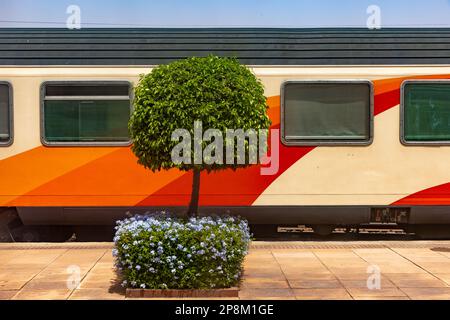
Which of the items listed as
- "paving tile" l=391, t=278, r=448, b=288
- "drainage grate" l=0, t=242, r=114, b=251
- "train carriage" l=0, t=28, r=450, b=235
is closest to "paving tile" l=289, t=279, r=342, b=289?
"paving tile" l=391, t=278, r=448, b=288

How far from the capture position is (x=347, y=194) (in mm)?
8758

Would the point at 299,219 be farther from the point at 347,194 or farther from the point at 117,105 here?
the point at 117,105

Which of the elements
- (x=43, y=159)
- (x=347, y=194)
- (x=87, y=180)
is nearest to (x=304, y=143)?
(x=347, y=194)

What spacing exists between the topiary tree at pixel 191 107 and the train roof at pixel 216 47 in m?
2.29

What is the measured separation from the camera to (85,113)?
28.5 ft

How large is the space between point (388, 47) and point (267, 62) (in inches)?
77.0

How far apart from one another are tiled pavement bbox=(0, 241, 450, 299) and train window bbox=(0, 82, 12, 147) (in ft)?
5.49

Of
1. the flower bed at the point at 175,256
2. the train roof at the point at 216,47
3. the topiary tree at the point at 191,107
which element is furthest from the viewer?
the train roof at the point at 216,47

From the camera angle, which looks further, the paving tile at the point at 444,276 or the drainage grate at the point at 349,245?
the drainage grate at the point at 349,245

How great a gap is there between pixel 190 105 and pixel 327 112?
3134 mm

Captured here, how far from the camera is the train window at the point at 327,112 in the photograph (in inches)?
341

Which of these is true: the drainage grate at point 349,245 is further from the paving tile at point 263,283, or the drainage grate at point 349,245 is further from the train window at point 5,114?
the train window at point 5,114

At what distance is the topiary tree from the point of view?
6270mm

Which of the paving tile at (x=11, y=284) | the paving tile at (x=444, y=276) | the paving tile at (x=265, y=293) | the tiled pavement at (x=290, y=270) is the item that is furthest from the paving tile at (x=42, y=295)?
the paving tile at (x=444, y=276)
